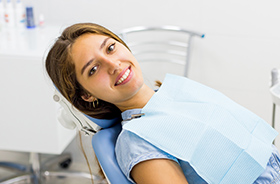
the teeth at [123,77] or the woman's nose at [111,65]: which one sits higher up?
the woman's nose at [111,65]

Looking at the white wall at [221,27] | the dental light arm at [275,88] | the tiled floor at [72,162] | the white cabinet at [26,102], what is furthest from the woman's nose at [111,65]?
the tiled floor at [72,162]

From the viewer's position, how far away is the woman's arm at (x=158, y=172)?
1.04 metres

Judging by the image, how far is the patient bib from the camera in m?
1.12

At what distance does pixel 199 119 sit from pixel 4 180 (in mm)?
1726

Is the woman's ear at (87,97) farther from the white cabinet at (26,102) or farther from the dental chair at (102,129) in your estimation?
the white cabinet at (26,102)

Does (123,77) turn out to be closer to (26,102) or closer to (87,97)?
(87,97)

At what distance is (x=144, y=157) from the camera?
1.08m

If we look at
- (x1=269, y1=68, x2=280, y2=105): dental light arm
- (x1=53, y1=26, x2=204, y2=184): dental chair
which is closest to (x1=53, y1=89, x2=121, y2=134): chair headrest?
(x1=53, y1=26, x2=204, y2=184): dental chair

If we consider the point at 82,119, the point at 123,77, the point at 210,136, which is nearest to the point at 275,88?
the point at 210,136

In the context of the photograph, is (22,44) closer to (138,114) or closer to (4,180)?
(4,180)

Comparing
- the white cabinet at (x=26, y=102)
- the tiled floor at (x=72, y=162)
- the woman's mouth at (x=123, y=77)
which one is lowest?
the tiled floor at (x=72, y=162)

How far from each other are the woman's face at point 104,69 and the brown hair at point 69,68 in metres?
0.02

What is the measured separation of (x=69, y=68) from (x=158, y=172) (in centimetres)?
46

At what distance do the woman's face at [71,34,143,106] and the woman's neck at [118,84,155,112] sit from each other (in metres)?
0.05
